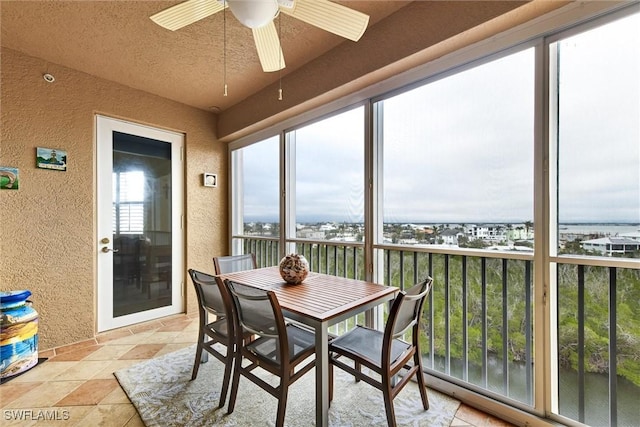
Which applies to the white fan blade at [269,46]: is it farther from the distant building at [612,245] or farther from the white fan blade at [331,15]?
the distant building at [612,245]

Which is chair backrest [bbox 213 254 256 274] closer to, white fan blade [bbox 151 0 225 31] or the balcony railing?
the balcony railing

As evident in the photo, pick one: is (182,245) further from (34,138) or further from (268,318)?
(268,318)

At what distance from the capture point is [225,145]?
400 cm

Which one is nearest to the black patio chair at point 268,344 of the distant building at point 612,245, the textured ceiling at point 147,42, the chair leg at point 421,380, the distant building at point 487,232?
the chair leg at point 421,380

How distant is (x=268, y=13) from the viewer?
1.28m

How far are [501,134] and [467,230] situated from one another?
661 millimetres

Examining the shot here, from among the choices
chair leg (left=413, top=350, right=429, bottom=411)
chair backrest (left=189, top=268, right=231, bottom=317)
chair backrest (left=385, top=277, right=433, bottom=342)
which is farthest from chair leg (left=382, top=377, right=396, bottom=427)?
chair backrest (left=189, top=268, right=231, bottom=317)

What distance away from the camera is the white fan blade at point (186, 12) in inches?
53.4

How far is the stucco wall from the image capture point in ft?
7.78

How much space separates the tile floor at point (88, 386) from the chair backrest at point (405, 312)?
2.32 feet

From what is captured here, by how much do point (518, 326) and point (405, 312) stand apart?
2.87 ft

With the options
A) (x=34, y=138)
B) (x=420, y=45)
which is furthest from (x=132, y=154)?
(x=420, y=45)

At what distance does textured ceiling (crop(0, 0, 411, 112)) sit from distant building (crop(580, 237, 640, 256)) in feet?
6.17

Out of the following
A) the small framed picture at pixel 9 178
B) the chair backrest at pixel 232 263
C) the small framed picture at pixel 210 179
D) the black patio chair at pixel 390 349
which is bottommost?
the black patio chair at pixel 390 349
